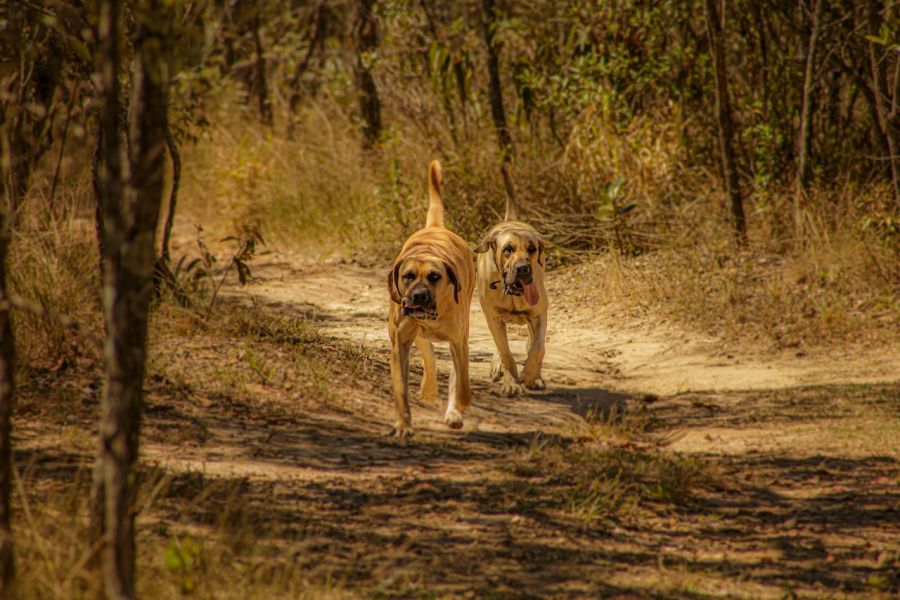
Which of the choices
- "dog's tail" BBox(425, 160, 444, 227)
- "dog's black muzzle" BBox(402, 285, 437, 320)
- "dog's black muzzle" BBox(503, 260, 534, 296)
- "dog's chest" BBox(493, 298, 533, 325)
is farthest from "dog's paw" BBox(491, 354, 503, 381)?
"dog's black muzzle" BBox(402, 285, 437, 320)

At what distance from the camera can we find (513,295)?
7.25 metres

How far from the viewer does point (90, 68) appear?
7.29 metres

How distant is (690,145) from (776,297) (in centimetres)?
323

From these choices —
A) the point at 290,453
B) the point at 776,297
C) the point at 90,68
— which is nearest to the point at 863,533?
Result: the point at 290,453

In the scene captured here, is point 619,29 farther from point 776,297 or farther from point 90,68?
point 90,68

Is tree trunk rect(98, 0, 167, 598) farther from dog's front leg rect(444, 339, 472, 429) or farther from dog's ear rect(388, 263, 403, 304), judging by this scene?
dog's front leg rect(444, 339, 472, 429)

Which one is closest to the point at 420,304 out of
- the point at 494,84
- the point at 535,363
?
the point at 535,363

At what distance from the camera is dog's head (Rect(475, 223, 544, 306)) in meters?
7.14

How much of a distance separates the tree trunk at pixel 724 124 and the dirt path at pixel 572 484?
295cm

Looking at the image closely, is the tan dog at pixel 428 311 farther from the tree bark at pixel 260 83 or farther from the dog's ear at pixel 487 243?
the tree bark at pixel 260 83

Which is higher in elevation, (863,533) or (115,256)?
(115,256)

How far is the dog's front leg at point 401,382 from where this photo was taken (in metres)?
5.98

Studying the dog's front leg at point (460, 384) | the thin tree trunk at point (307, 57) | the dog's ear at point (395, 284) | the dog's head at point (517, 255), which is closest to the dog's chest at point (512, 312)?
the dog's head at point (517, 255)

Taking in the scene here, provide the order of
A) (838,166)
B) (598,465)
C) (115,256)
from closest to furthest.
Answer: (115,256), (598,465), (838,166)
